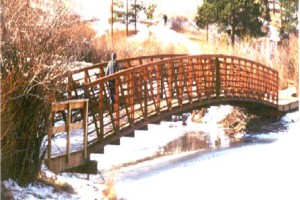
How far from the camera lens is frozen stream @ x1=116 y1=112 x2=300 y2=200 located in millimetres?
6840

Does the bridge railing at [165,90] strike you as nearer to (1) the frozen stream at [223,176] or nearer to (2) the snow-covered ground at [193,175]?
(2) the snow-covered ground at [193,175]

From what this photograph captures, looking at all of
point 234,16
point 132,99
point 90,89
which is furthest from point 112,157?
point 234,16

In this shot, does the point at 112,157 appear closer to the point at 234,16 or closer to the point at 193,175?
the point at 193,175

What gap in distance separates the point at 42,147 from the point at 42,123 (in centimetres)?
34

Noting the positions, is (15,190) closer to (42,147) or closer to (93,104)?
(42,147)

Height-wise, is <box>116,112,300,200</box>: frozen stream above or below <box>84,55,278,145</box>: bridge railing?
below

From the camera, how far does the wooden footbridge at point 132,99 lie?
7206mm

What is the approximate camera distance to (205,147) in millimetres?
11164

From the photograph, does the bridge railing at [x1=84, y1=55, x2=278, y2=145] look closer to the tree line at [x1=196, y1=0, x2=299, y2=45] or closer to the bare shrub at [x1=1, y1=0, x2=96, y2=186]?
the tree line at [x1=196, y1=0, x2=299, y2=45]

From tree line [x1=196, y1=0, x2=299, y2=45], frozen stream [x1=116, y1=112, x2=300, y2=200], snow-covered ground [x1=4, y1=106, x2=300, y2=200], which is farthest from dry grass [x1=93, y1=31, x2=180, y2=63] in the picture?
frozen stream [x1=116, y1=112, x2=300, y2=200]

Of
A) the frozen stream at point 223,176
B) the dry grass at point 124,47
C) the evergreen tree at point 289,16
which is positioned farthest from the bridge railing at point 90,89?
the evergreen tree at point 289,16

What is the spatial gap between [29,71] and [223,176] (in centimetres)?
339

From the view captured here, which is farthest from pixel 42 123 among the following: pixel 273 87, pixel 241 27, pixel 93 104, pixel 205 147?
pixel 273 87

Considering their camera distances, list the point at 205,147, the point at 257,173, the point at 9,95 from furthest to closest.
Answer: the point at 205,147
the point at 257,173
the point at 9,95
